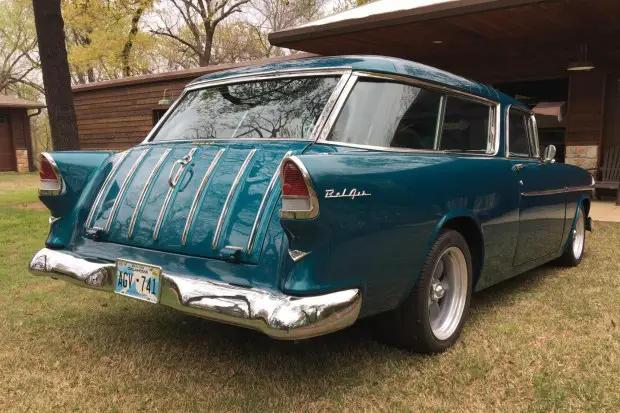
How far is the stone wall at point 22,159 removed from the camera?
80.6 ft

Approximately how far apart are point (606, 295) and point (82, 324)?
3755mm

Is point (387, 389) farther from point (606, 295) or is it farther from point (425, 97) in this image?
point (606, 295)

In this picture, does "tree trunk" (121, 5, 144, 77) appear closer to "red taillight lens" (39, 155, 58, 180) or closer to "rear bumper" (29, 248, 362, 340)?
"red taillight lens" (39, 155, 58, 180)

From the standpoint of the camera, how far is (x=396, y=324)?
107 inches

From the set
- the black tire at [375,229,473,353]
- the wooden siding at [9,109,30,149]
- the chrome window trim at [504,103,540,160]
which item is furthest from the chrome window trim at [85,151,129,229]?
the wooden siding at [9,109,30,149]

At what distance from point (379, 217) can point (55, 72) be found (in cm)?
807

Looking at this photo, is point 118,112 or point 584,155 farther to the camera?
point 118,112

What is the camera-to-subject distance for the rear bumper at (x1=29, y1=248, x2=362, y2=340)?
6.76 ft

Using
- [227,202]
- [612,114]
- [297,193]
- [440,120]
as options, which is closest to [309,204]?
[297,193]

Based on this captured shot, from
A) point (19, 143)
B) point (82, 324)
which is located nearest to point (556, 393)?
point (82, 324)

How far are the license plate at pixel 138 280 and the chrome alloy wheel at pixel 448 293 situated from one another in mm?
1517

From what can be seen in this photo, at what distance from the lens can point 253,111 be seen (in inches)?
121

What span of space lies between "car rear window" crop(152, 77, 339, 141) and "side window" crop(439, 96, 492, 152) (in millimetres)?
861

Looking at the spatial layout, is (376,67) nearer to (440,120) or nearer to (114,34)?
(440,120)
